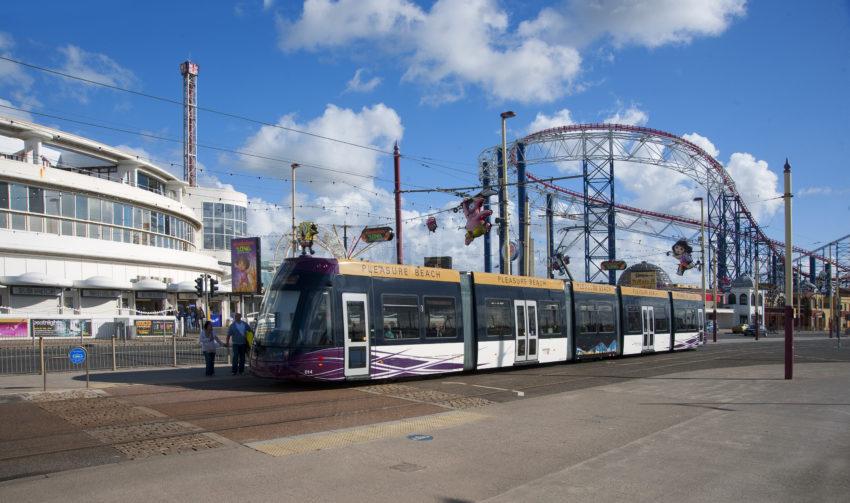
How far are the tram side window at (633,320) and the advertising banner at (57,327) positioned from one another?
78.0 feet

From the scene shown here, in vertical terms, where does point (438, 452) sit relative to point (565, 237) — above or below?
below

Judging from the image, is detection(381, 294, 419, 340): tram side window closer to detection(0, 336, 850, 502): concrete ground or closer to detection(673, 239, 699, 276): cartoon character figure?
detection(0, 336, 850, 502): concrete ground

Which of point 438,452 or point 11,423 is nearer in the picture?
point 438,452

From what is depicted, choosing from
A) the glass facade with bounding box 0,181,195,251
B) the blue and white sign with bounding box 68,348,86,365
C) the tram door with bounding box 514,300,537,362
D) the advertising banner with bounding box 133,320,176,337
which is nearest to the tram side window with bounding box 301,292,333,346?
the blue and white sign with bounding box 68,348,86,365

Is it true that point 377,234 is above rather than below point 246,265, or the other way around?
above

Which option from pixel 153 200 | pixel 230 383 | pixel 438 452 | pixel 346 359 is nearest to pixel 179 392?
pixel 230 383

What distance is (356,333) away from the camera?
15.4m

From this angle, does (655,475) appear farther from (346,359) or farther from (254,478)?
(346,359)

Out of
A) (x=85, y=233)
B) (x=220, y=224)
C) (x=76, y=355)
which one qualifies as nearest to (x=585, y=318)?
(x=76, y=355)

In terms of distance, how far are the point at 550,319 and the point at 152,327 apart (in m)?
24.5

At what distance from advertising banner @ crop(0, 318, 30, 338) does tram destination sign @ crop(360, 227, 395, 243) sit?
1658cm

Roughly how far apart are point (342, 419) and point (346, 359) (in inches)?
146

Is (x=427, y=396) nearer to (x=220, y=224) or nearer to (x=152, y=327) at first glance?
(x=152, y=327)

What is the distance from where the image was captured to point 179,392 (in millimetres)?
14570
